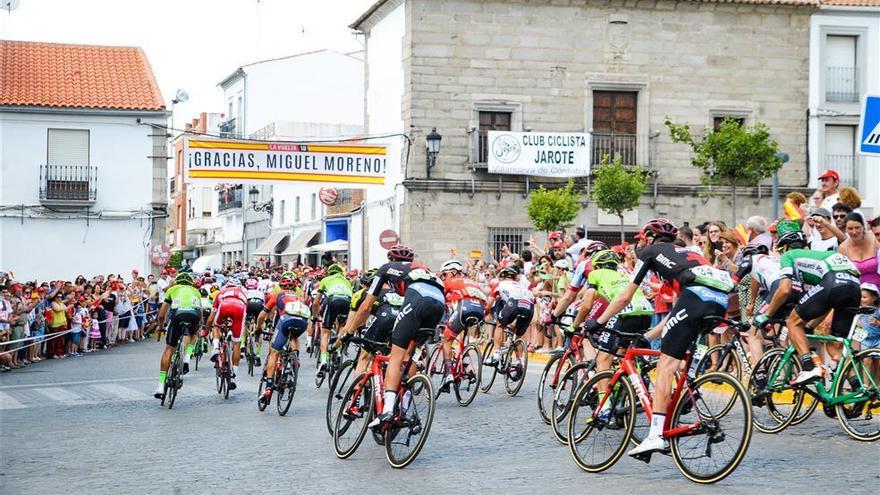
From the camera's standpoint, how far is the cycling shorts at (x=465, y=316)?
16.2 metres

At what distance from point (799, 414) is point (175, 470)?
5.64 metres

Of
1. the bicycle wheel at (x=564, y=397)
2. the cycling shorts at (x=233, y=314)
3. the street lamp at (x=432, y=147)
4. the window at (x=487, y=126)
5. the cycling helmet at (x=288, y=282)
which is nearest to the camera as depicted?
the bicycle wheel at (x=564, y=397)

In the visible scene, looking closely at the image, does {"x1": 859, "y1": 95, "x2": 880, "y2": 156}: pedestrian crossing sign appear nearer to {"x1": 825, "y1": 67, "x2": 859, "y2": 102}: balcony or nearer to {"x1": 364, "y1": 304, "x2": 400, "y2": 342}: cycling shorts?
{"x1": 364, "y1": 304, "x2": 400, "y2": 342}: cycling shorts

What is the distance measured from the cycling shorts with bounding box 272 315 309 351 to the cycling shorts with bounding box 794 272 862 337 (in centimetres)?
686

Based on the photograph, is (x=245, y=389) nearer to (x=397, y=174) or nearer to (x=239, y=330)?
(x=239, y=330)

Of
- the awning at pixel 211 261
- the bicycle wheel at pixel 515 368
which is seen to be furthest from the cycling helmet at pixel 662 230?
the awning at pixel 211 261

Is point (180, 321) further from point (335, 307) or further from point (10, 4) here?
point (10, 4)

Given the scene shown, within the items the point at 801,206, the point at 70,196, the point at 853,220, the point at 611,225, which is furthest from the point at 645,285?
the point at 70,196

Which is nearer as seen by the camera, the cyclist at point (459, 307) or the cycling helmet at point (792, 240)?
the cycling helmet at point (792, 240)

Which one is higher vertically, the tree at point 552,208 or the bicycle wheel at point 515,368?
the tree at point 552,208

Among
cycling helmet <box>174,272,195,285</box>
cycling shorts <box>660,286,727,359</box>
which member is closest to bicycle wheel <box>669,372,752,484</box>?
cycling shorts <box>660,286,727,359</box>

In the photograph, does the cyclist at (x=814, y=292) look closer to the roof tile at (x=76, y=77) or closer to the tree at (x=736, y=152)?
the tree at (x=736, y=152)

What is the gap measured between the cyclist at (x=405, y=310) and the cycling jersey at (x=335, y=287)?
7.70 m

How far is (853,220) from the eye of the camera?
489 inches
